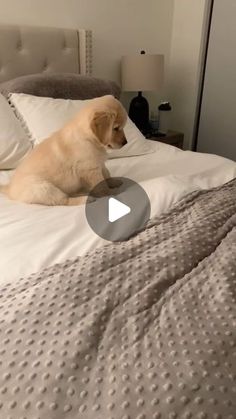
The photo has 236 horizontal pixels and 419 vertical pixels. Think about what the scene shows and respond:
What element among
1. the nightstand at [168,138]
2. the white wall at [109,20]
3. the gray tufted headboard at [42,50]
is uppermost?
the white wall at [109,20]

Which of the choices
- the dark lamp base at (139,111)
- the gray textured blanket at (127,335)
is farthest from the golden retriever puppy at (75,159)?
the dark lamp base at (139,111)

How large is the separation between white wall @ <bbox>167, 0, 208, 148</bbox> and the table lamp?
1.72ft

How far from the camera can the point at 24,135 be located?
1.72 meters

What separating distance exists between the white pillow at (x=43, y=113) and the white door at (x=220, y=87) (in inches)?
50.8

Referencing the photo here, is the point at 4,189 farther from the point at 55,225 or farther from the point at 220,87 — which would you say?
the point at 220,87

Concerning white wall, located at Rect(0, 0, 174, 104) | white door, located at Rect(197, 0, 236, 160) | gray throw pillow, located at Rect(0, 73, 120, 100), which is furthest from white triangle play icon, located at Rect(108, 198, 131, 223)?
white door, located at Rect(197, 0, 236, 160)

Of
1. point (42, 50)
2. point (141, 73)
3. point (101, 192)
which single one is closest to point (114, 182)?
point (101, 192)

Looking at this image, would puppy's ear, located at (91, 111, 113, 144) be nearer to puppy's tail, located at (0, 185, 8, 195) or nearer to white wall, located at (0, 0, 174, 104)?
puppy's tail, located at (0, 185, 8, 195)

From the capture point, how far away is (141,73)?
248cm

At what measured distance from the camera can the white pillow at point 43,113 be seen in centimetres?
174

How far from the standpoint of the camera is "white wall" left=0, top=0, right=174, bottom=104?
2.18m

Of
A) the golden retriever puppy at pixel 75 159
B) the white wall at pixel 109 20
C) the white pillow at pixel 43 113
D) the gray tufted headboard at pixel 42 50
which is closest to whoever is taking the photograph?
the golden retriever puppy at pixel 75 159

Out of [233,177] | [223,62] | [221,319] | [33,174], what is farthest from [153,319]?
[223,62]
